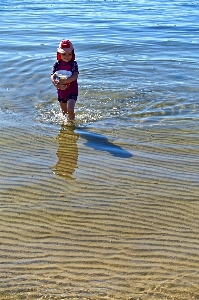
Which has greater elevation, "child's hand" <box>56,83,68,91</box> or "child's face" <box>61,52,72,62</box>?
"child's face" <box>61,52,72,62</box>

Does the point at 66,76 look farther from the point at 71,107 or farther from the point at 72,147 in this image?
the point at 72,147

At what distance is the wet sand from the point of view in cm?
475

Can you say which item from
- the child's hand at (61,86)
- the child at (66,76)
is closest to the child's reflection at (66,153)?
the child at (66,76)

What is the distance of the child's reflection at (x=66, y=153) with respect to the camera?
281 inches

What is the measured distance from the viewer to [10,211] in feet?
19.6

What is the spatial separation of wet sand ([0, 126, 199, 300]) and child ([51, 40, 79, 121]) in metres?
1.00

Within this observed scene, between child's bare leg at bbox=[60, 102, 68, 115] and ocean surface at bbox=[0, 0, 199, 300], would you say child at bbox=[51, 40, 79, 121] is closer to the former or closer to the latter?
child's bare leg at bbox=[60, 102, 68, 115]

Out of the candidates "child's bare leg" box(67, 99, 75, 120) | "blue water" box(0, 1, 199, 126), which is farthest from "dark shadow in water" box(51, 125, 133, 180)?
"blue water" box(0, 1, 199, 126)

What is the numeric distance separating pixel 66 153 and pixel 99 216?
7.07ft

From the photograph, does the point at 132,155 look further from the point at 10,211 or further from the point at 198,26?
the point at 198,26

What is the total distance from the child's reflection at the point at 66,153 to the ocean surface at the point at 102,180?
0.02 m

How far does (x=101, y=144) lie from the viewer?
8141 mm

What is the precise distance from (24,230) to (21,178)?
1384 mm

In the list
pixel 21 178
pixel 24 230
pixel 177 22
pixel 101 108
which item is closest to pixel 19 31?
pixel 177 22
